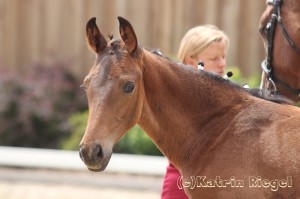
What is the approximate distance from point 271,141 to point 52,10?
26.9 feet

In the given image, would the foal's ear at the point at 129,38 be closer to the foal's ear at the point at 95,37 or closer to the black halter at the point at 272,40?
the foal's ear at the point at 95,37

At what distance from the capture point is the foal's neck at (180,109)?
4.30 m

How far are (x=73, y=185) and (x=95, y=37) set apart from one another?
17.4 feet

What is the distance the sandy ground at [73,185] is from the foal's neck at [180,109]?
443cm

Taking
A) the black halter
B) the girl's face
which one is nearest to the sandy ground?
the girl's face

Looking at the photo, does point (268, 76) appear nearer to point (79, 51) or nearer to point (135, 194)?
point (135, 194)

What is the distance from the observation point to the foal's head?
3.96 meters

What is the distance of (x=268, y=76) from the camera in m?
5.11

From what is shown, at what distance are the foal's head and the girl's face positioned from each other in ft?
3.53

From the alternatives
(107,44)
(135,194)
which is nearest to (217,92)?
(107,44)

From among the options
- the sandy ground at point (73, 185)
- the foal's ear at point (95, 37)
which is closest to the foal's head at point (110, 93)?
the foal's ear at point (95, 37)

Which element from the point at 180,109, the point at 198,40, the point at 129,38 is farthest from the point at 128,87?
the point at 198,40

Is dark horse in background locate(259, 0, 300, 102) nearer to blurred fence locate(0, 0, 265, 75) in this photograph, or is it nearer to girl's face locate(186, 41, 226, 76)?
girl's face locate(186, 41, 226, 76)

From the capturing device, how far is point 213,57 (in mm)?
5219
